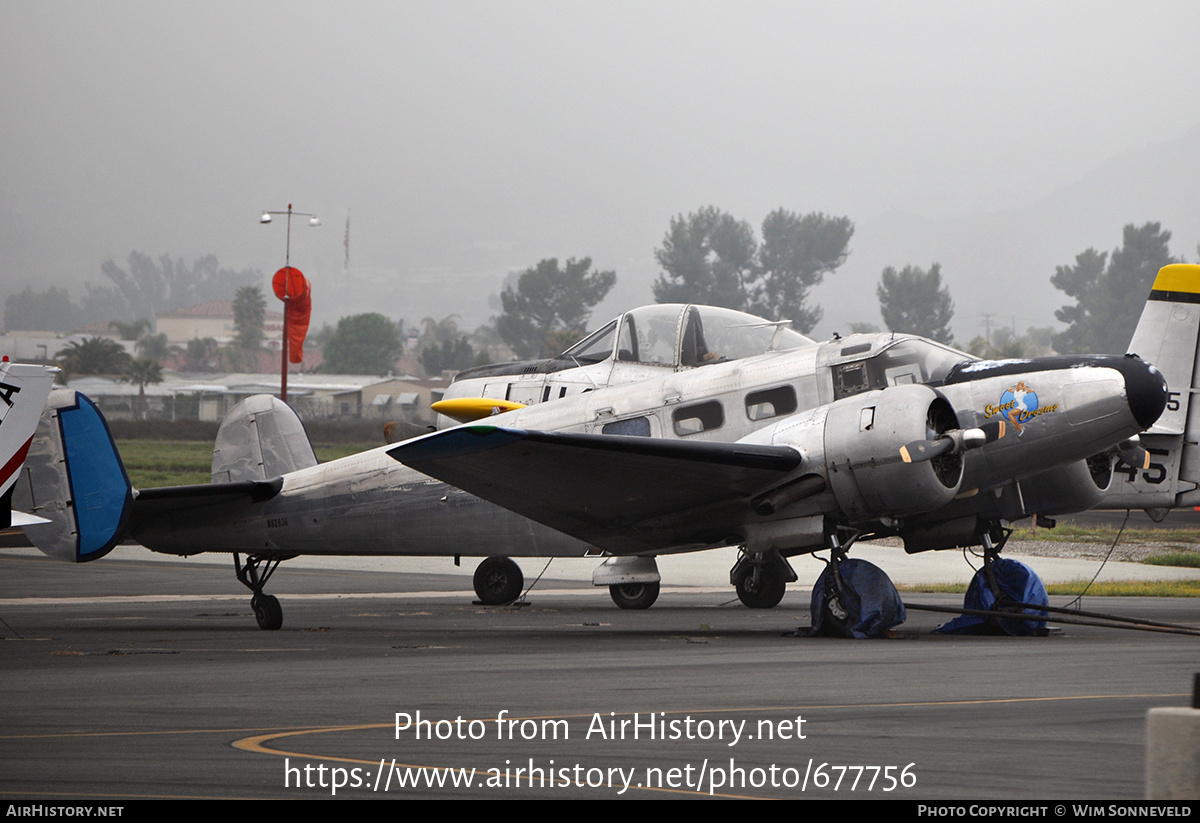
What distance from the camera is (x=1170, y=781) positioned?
149 inches

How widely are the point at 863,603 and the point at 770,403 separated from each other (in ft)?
9.24

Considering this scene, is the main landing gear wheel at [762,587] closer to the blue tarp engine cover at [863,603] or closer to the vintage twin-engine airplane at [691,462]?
the vintage twin-engine airplane at [691,462]

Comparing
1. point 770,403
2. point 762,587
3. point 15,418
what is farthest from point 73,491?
point 762,587

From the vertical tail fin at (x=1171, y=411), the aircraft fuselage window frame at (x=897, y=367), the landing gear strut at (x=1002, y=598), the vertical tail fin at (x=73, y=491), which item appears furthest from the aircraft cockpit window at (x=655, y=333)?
the vertical tail fin at (x=73, y=491)

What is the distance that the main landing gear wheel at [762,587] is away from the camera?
59.5 feet

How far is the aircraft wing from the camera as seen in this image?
1234cm

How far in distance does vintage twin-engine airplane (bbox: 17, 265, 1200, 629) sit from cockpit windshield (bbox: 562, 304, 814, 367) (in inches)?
1.1

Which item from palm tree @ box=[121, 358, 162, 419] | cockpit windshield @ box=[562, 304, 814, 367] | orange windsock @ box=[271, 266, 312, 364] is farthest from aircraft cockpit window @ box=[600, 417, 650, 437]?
palm tree @ box=[121, 358, 162, 419]

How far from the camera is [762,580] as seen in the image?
18141 millimetres

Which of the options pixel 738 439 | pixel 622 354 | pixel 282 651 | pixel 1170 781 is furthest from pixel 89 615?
pixel 1170 781

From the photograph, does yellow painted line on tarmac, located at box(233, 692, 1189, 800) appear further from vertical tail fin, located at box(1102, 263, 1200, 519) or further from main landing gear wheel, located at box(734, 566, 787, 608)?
vertical tail fin, located at box(1102, 263, 1200, 519)

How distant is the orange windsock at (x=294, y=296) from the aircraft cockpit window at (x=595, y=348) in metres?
31.1

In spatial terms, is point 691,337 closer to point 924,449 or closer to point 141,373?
point 924,449

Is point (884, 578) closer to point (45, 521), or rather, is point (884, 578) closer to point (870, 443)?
point (870, 443)
